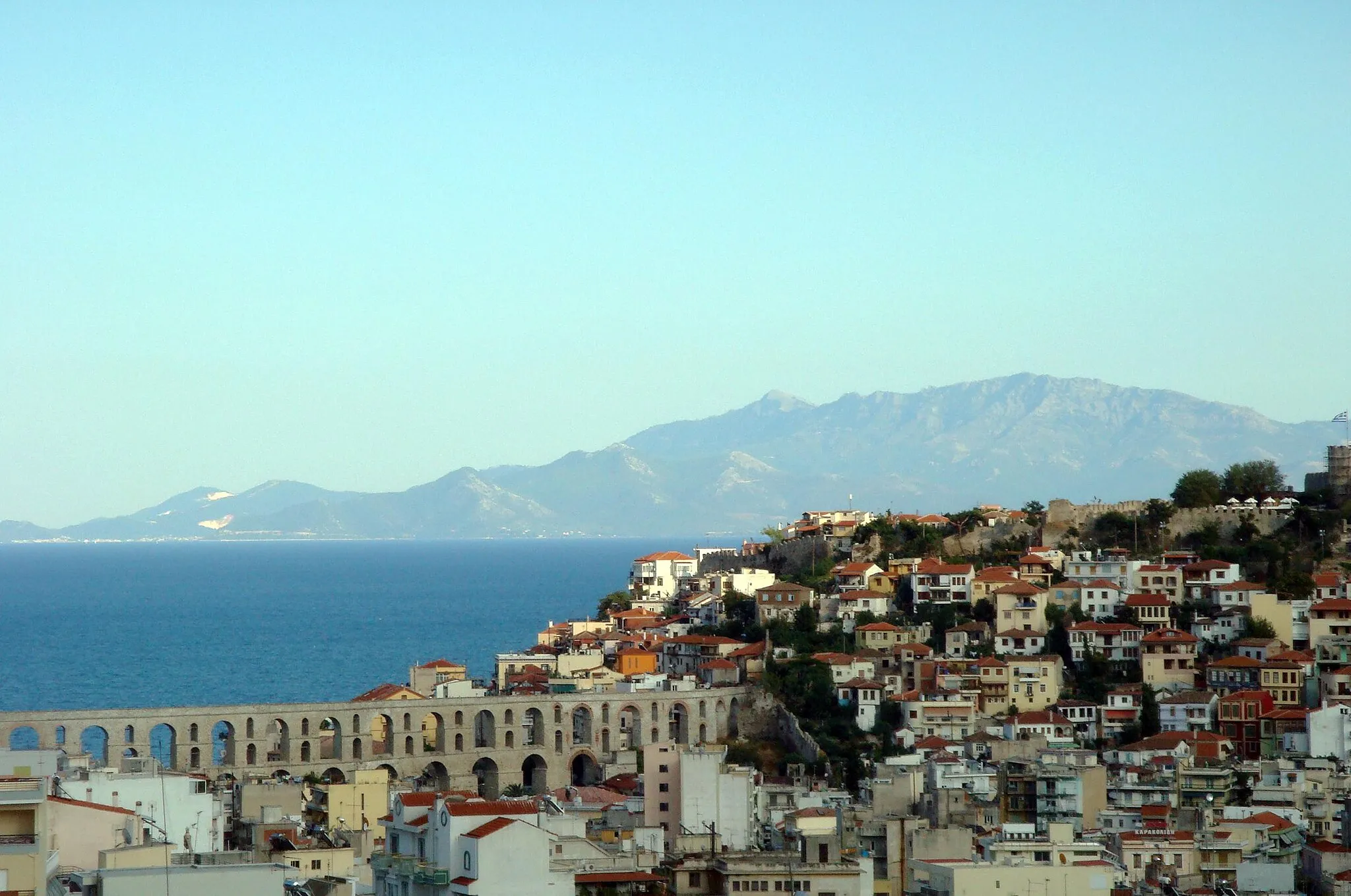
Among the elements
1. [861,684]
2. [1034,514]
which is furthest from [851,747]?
[1034,514]

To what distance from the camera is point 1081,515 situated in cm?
10112

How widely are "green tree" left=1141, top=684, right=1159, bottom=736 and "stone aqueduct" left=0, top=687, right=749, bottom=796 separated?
14.8 m

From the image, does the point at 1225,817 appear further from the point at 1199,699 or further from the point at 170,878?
the point at 170,878

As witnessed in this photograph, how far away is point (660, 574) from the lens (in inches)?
4683

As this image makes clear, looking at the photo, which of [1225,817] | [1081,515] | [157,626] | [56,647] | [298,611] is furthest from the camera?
[298,611]

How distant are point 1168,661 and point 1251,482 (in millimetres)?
26840

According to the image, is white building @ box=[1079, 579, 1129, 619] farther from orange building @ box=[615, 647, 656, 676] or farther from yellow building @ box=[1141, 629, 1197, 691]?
orange building @ box=[615, 647, 656, 676]

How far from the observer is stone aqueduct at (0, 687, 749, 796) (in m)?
76.4

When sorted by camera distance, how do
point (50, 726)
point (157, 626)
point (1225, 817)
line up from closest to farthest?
point (1225, 817)
point (50, 726)
point (157, 626)

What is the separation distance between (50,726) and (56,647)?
3030 inches

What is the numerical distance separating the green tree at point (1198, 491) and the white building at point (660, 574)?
2682cm

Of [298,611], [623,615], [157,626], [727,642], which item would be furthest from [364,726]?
[298,611]

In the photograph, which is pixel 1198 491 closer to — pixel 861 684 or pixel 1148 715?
pixel 1148 715

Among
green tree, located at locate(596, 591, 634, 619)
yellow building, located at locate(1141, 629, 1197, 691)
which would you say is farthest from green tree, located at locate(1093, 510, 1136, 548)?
green tree, located at locate(596, 591, 634, 619)
